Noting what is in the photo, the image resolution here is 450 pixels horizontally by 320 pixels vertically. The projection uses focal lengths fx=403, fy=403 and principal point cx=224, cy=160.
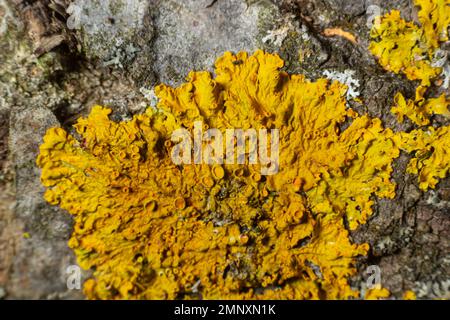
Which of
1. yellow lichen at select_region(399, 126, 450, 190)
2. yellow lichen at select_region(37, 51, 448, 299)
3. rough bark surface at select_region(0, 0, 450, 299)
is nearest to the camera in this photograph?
yellow lichen at select_region(37, 51, 448, 299)

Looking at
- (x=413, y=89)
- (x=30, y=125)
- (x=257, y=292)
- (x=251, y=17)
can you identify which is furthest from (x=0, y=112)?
(x=413, y=89)

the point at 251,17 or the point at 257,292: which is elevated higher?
the point at 251,17

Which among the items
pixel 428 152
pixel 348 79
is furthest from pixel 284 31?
pixel 428 152

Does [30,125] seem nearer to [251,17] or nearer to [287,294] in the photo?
[251,17]

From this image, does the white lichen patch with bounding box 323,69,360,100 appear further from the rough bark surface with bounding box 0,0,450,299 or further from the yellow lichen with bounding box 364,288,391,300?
the yellow lichen with bounding box 364,288,391,300

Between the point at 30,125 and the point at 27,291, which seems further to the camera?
the point at 30,125

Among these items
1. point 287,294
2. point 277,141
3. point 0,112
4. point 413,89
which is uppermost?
point 413,89

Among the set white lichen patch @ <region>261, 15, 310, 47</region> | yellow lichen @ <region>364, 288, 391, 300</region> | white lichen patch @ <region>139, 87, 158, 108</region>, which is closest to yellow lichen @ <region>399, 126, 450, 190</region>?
yellow lichen @ <region>364, 288, 391, 300</region>
